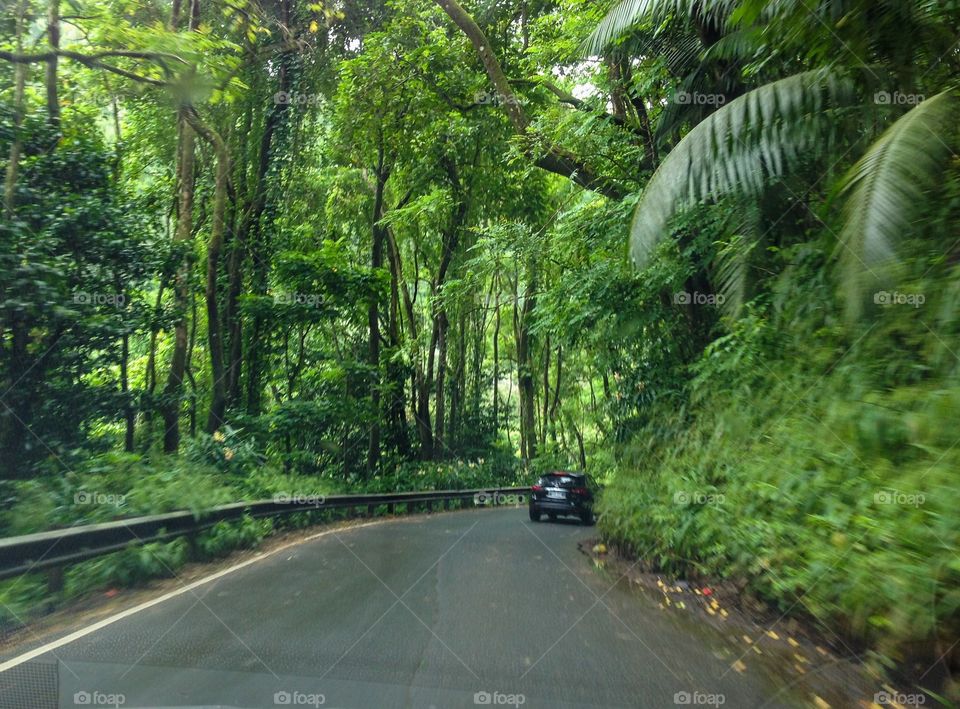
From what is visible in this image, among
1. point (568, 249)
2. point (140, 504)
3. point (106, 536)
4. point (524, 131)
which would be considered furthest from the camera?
point (568, 249)

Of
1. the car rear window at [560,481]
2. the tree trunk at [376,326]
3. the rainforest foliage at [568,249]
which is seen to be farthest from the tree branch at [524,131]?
the car rear window at [560,481]

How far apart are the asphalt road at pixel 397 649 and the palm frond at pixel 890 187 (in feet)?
11.2

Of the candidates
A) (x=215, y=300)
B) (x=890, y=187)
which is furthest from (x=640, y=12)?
(x=215, y=300)

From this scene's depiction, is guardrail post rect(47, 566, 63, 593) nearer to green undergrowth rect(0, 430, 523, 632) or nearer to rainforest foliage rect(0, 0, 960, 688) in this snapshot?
green undergrowth rect(0, 430, 523, 632)

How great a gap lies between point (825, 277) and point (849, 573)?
3.93 metres

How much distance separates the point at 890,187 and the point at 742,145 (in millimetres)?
2017

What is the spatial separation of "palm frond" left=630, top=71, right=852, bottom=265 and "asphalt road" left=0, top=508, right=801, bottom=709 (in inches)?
156

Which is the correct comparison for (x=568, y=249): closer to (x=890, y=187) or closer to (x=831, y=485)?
(x=831, y=485)

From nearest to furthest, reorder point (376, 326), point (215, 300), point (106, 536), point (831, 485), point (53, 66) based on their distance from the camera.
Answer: point (831, 485)
point (106, 536)
point (53, 66)
point (215, 300)
point (376, 326)

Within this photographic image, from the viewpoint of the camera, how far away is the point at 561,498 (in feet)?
67.0

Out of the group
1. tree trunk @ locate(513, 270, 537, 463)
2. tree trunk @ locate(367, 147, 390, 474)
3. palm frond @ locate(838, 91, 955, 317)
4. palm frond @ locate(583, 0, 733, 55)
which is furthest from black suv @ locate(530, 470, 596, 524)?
palm frond @ locate(838, 91, 955, 317)

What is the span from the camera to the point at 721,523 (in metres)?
8.74

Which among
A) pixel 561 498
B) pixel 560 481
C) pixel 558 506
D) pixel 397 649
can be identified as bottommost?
pixel 558 506

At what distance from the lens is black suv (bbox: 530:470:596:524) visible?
20.4m
